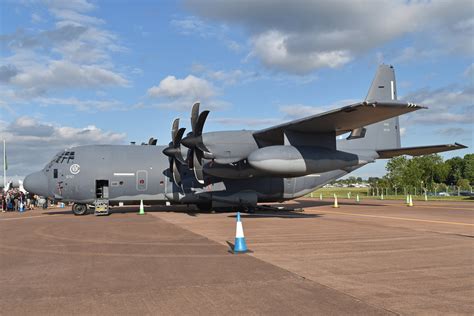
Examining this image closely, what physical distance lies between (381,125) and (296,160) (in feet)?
29.3

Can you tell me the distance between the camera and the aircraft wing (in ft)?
46.3

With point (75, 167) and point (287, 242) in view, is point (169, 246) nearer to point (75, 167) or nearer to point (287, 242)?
point (287, 242)

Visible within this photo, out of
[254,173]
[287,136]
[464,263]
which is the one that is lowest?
→ [464,263]

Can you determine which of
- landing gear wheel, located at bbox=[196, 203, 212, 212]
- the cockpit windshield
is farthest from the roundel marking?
landing gear wheel, located at bbox=[196, 203, 212, 212]

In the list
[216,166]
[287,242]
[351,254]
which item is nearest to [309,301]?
[351,254]

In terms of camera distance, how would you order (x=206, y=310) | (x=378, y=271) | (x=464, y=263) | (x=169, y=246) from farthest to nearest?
(x=169, y=246)
(x=464, y=263)
(x=378, y=271)
(x=206, y=310)

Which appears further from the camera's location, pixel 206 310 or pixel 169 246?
pixel 169 246

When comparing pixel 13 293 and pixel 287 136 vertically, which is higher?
pixel 287 136

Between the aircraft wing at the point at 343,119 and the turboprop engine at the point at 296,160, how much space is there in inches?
38.9

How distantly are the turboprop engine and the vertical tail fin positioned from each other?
186 inches

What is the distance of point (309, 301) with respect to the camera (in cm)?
535

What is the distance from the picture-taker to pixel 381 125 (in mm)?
23172

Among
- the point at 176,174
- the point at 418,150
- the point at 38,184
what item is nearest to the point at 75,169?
the point at 38,184

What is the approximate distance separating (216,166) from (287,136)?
4.34 metres
